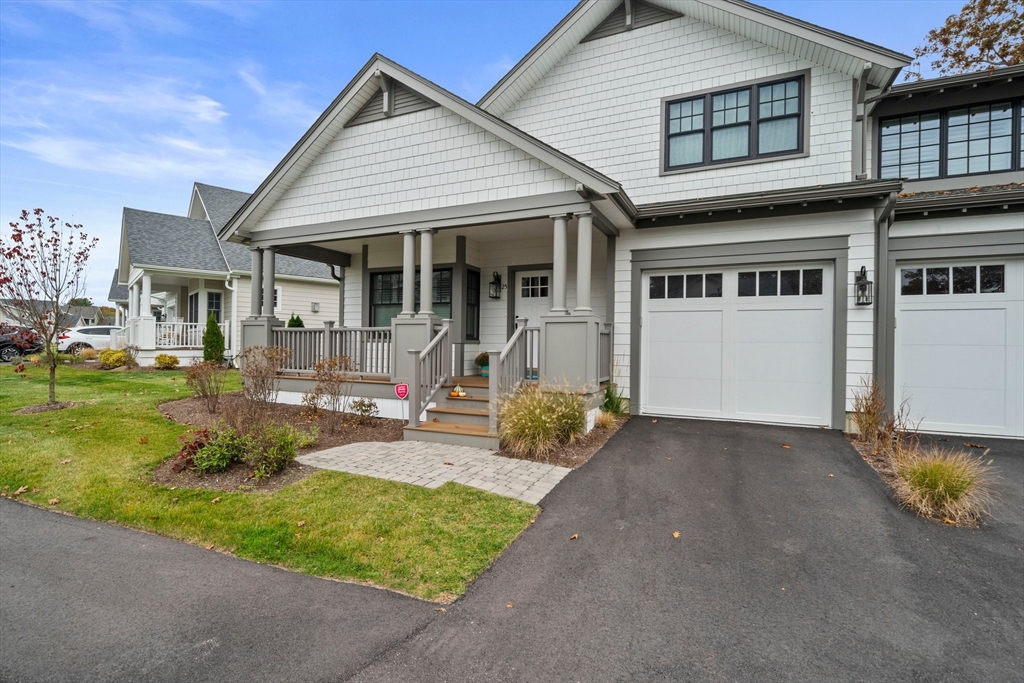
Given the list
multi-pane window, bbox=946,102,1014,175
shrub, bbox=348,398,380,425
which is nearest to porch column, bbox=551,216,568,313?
shrub, bbox=348,398,380,425

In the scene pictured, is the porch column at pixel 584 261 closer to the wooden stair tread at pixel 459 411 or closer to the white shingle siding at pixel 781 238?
the white shingle siding at pixel 781 238

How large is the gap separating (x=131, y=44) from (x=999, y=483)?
18.1 meters

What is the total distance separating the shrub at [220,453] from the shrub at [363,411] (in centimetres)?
263

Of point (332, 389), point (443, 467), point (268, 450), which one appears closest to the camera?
point (268, 450)

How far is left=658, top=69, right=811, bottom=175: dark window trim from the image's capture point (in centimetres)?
809

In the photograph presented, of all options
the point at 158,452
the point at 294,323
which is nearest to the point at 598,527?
the point at 158,452

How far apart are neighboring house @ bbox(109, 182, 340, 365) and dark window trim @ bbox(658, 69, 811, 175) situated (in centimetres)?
1306

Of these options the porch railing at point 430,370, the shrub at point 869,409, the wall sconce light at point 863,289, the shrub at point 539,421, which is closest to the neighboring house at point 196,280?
the porch railing at point 430,370

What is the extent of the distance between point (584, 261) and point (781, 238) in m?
3.44

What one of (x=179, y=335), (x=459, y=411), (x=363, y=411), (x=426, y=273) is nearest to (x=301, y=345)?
(x=363, y=411)

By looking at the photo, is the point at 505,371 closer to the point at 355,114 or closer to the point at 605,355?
the point at 605,355

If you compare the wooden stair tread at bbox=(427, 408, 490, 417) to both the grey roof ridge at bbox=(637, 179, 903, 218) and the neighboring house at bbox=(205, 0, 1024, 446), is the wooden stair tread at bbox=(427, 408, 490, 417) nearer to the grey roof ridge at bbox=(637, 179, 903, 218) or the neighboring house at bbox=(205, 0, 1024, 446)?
the neighboring house at bbox=(205, 0, 1024, 446)

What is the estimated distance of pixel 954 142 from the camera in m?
8.15

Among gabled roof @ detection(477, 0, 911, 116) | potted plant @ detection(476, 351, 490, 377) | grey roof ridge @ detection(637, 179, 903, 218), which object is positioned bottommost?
potted plant @ detection(476, 351, 490, 377)
